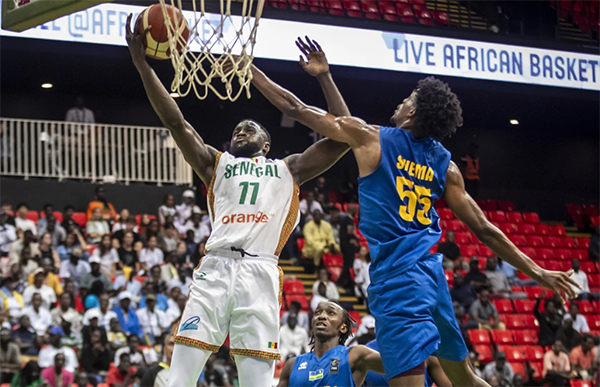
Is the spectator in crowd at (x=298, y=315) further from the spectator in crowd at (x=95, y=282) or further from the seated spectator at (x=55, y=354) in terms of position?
the seated spectator at (x=55, y=354)

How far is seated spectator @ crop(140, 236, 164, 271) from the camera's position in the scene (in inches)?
484

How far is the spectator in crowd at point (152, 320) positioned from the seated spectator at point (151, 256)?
3.68 ft

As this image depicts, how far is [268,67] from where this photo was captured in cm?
1480

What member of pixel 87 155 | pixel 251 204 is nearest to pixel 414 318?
pixel 251 204

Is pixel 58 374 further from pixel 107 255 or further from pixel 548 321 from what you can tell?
pixel 548 321

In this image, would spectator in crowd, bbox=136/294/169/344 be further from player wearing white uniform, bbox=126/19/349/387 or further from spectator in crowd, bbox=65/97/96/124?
player wearing white uniform, bbox=126/19/349/387

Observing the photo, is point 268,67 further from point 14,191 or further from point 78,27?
point 14,191

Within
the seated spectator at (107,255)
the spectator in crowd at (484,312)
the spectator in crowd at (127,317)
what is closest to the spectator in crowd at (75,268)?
the seated spectator at (107,255)

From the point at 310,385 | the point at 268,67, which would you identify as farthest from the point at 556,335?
the point at 310,385

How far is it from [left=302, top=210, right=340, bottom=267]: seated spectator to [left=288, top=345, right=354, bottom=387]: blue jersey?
26.4 feet

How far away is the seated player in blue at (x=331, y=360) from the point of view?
5.69 m

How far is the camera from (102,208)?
1352 centimetres

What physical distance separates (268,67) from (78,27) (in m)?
3.33

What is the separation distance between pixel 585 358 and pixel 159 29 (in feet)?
33.7
